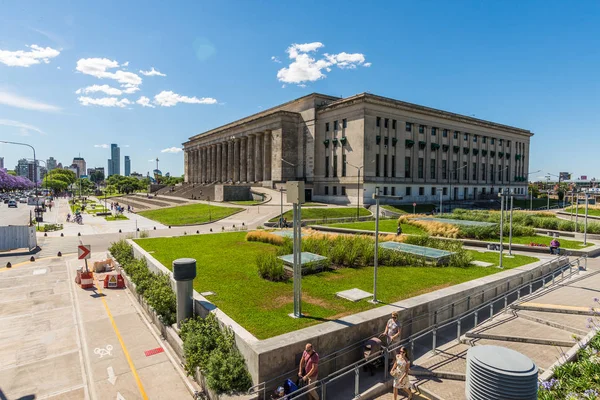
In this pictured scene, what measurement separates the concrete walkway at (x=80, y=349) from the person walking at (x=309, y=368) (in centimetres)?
330

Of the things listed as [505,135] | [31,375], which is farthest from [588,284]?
[505,135]

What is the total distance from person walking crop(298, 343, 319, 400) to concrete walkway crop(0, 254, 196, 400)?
3.30m

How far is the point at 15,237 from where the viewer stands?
86.3 feet

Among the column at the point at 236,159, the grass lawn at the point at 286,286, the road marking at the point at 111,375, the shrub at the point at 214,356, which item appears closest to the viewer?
the shrub at the point at 214,356

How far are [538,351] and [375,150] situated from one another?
50.1 m

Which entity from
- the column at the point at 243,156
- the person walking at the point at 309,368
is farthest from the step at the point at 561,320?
the column at the point at 243,156

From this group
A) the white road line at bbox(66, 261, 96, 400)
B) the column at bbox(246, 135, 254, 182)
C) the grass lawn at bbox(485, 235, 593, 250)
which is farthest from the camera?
the column at bbox(246, 135, 254, 182)

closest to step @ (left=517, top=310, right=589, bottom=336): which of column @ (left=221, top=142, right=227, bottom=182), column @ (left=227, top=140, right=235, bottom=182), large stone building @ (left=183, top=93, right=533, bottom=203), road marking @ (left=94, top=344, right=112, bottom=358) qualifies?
road marking @ (left=94, top=344, right=112, bottom=358)

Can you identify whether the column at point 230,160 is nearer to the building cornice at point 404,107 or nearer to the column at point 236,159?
the column at point 236,159

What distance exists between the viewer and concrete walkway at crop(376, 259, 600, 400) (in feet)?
26.1

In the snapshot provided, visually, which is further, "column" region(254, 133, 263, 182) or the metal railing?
"column" region(254, 133, 263, 182)

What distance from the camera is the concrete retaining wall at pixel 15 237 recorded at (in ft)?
85.9

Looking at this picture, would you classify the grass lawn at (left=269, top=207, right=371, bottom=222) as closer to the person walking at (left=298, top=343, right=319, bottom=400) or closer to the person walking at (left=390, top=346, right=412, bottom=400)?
the person walking at (left=298, top=343, right=319, bottom=400)

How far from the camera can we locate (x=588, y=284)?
14.5m
